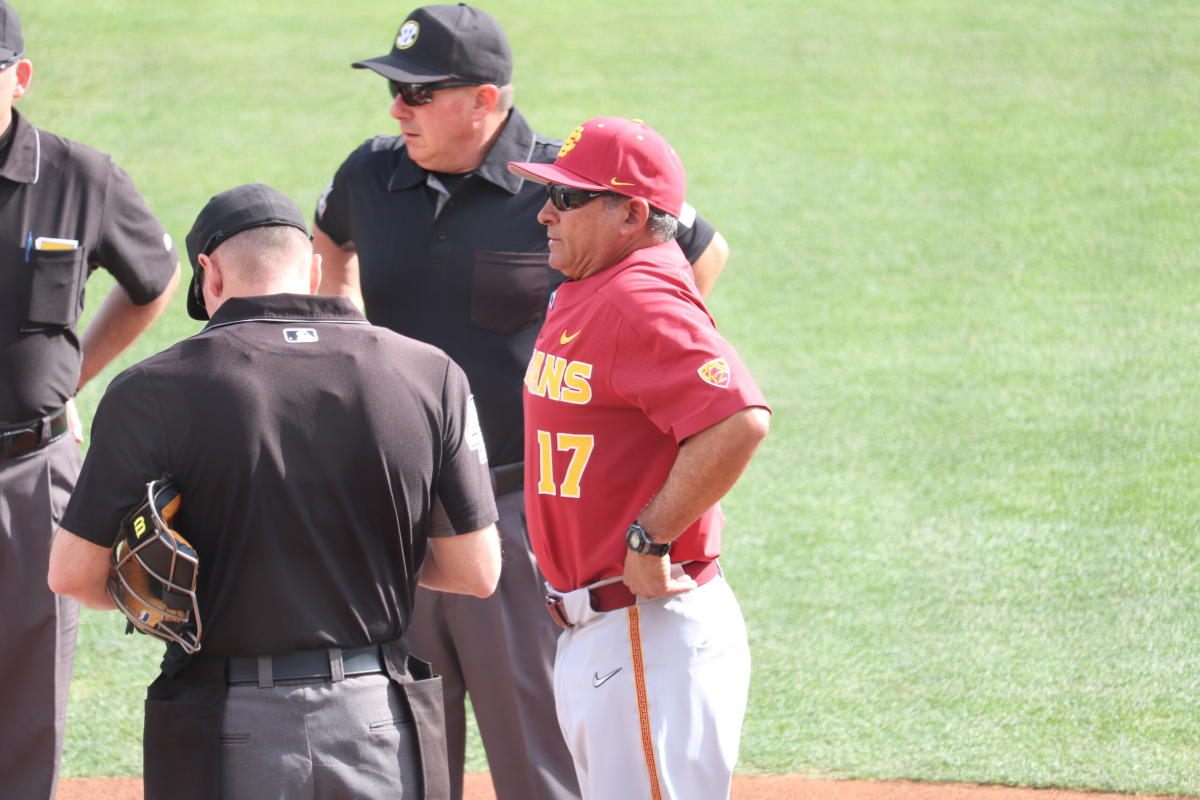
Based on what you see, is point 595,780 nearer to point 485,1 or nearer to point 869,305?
point 869,305

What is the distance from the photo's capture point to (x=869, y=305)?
10.1 metres

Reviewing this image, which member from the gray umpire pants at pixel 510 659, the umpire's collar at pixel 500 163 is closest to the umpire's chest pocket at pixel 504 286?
the umpire's collar at pixel 500 163

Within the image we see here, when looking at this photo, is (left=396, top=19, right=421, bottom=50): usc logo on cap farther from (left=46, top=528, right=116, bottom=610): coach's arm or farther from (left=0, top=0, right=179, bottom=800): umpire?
(left=46, top=528, right=116, bottom=610): coach's arm

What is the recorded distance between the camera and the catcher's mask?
8.22 feet

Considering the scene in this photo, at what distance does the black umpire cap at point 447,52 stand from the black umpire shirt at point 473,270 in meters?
0.21

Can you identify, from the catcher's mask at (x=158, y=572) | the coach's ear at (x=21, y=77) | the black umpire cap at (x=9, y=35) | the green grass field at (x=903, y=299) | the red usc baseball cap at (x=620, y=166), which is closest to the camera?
the catcher's mask at (x=158, y=572)

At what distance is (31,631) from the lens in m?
3.82

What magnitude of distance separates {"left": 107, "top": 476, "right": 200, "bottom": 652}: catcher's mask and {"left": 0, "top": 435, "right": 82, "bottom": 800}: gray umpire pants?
132cm

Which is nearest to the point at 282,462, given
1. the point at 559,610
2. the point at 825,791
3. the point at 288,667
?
the point at 288,667

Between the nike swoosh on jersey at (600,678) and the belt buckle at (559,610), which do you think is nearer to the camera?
the nike swoosh on jersey at (600,678)

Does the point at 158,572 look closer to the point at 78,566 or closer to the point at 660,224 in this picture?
the point at 78,566

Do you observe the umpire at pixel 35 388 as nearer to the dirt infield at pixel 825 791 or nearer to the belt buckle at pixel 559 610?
the dirt infield at pixel 825 791

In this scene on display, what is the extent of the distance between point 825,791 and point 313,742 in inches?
94.1

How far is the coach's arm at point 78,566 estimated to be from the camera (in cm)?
262
